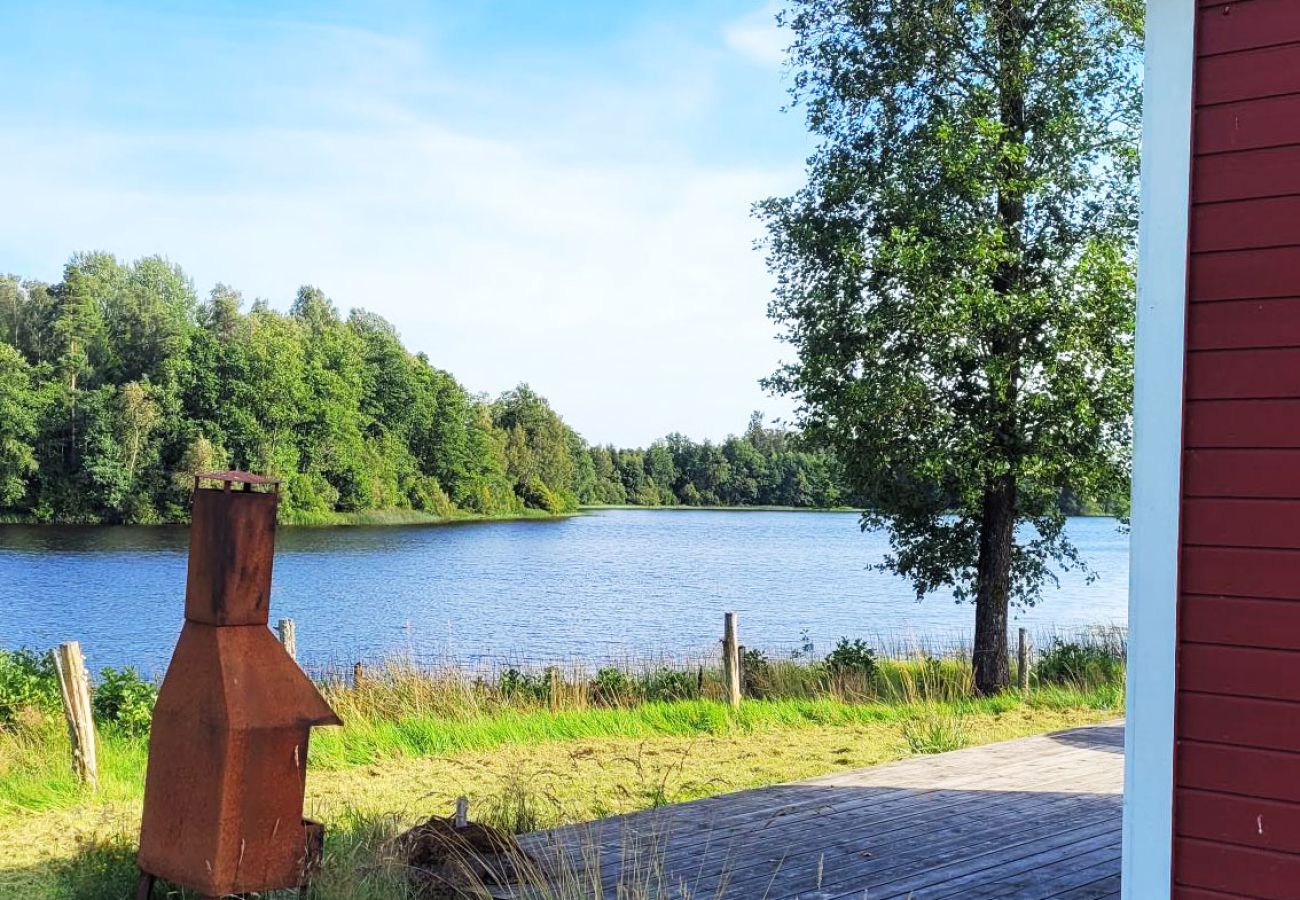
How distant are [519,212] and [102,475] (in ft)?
76.6

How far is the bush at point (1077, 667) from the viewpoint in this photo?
13508 mm

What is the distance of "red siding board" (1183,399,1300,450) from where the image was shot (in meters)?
2.81

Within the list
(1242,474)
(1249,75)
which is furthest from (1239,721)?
(1249,75)

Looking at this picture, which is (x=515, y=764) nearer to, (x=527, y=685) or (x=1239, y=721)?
(x=527, y=685)

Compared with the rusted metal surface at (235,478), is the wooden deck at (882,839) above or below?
below

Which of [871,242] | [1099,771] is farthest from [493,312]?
[1099,771]

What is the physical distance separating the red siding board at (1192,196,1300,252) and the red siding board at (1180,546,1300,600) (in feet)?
2.44

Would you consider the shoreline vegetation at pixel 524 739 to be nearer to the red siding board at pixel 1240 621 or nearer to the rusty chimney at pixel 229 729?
the rusty chimney at pixel 229 729

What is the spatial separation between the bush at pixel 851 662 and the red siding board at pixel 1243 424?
34.6 ft

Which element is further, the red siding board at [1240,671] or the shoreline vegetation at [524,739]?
the shoreline vegetation at [524,739]

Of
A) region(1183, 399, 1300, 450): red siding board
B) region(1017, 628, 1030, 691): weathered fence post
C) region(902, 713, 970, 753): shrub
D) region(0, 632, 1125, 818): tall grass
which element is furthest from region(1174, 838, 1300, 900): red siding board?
region(1017, 628, 1030, 691): weathered fence post

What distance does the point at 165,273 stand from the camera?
69625 mm

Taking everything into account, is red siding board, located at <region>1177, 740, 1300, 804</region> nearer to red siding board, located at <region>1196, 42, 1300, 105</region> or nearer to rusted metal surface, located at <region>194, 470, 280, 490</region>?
red siding board, located at <region>1196, 42, 1300, 105</region>

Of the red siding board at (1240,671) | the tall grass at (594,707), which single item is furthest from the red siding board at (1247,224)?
the tall grass at (594,707)
